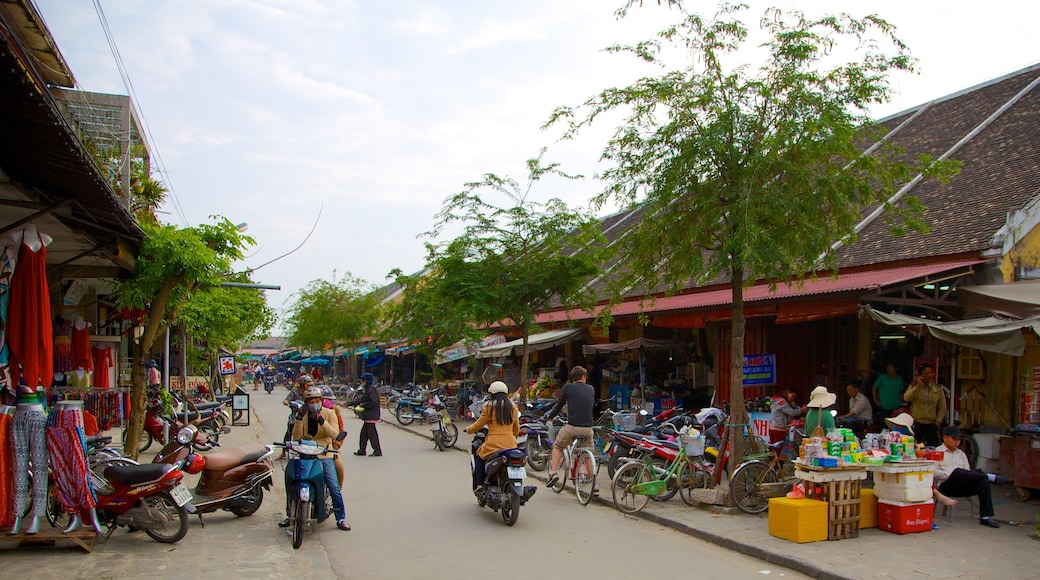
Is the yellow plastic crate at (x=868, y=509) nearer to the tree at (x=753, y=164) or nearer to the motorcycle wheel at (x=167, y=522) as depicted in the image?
the tree at (x=753, y=164)

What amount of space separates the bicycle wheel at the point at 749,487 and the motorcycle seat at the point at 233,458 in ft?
18.8

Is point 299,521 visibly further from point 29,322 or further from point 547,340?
point 547,340

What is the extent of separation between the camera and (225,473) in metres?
8.98

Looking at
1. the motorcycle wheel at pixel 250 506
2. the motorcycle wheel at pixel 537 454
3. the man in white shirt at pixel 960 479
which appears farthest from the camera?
the motorcycle wheel at pixel 537 454

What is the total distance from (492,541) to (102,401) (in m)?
8.28

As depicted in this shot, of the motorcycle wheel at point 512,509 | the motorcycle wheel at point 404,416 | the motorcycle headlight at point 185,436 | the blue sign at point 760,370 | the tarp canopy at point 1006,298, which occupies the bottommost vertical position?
the motorcycle wheel at point 404,416

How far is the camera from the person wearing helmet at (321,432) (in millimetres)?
8531

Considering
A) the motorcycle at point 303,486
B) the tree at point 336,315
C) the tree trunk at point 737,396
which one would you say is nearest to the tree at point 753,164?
the tree trunk at point 737,396

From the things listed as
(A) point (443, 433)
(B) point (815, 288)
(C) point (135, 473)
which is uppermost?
(B) point (815, 288)

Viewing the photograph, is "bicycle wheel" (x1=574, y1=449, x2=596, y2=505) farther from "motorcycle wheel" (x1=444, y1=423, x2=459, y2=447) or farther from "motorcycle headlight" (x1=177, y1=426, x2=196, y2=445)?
"motorcycle wheel" (x1=444, y1=423, x2=459, y2=447)

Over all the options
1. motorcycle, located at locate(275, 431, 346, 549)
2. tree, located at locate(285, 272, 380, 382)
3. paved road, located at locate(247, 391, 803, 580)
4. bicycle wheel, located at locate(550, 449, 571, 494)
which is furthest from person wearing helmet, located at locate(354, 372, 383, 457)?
tree, located at locate(285, 272, 380, 382)

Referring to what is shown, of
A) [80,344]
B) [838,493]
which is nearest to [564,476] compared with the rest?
[838,493]

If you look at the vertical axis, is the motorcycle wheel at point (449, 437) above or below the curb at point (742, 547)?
below

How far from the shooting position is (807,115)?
31.6ft
